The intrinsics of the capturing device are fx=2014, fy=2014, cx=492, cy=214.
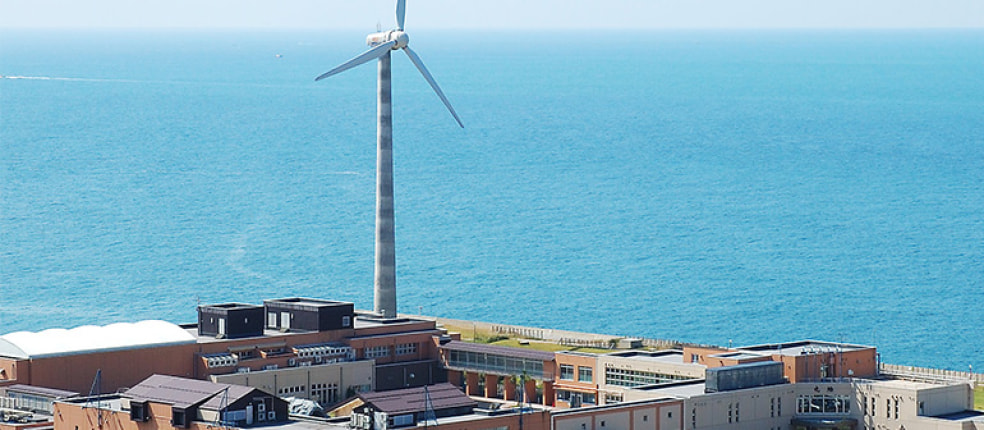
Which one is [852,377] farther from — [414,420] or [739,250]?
[739,250]

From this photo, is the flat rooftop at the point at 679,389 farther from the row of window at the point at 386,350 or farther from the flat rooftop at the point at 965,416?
the row of window at the point at 386,350

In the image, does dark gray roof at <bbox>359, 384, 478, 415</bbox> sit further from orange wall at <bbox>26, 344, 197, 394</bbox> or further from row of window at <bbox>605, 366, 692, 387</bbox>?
orange wall at <bbox>26, 344, 197, 394</bbox>

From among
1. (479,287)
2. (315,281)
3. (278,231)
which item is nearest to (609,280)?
(479,287)

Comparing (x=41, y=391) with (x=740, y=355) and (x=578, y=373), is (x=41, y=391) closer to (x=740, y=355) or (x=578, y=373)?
(x=578, y=373)

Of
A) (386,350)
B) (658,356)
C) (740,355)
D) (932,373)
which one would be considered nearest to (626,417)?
(740,355)

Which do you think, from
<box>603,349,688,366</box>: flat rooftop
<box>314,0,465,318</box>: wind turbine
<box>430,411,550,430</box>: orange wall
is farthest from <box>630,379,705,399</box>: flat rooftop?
<box>314,0,465,318</box>: wind turbine
